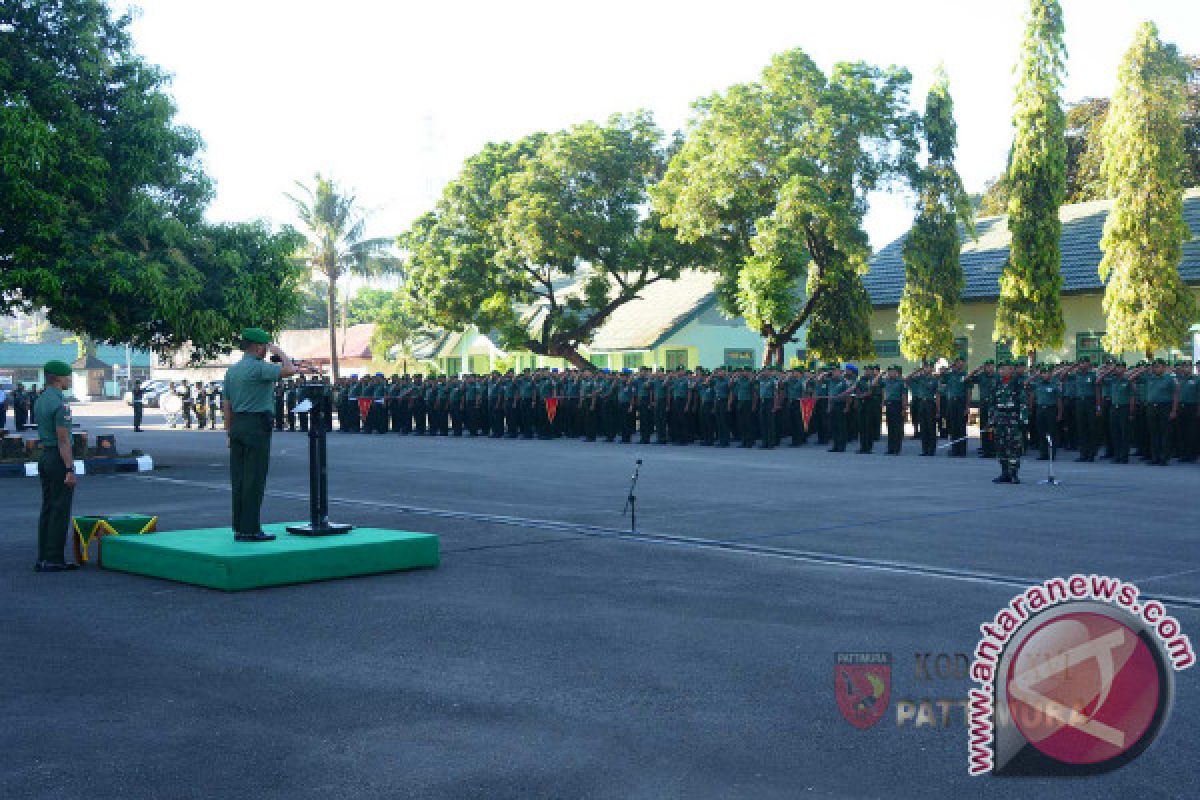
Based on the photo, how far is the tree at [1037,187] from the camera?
111 ft

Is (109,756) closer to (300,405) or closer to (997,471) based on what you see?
(300,405)

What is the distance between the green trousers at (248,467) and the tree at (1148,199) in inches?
1076

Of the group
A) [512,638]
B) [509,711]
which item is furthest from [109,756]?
[512,638]

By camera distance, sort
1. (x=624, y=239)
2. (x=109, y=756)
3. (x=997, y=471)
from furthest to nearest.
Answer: (x=624, y=239), (x=997, y=471), (x=109, y=756)

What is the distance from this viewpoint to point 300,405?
33.0ft

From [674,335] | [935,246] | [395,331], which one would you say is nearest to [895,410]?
[935,246]

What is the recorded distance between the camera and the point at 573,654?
7.25 metres

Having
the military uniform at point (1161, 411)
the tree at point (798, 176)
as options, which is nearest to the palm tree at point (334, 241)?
the tree at point (798, 176)

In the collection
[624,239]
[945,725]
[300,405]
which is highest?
[624,239]

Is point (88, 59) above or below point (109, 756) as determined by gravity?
above

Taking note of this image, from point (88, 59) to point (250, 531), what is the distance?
15.0 meters

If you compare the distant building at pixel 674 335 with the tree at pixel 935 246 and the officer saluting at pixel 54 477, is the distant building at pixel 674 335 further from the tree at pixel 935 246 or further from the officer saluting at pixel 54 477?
the officer saluting at pixel 54 477

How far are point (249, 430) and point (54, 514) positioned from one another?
1.98 metres

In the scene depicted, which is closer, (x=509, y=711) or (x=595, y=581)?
(x=509, y=711)
